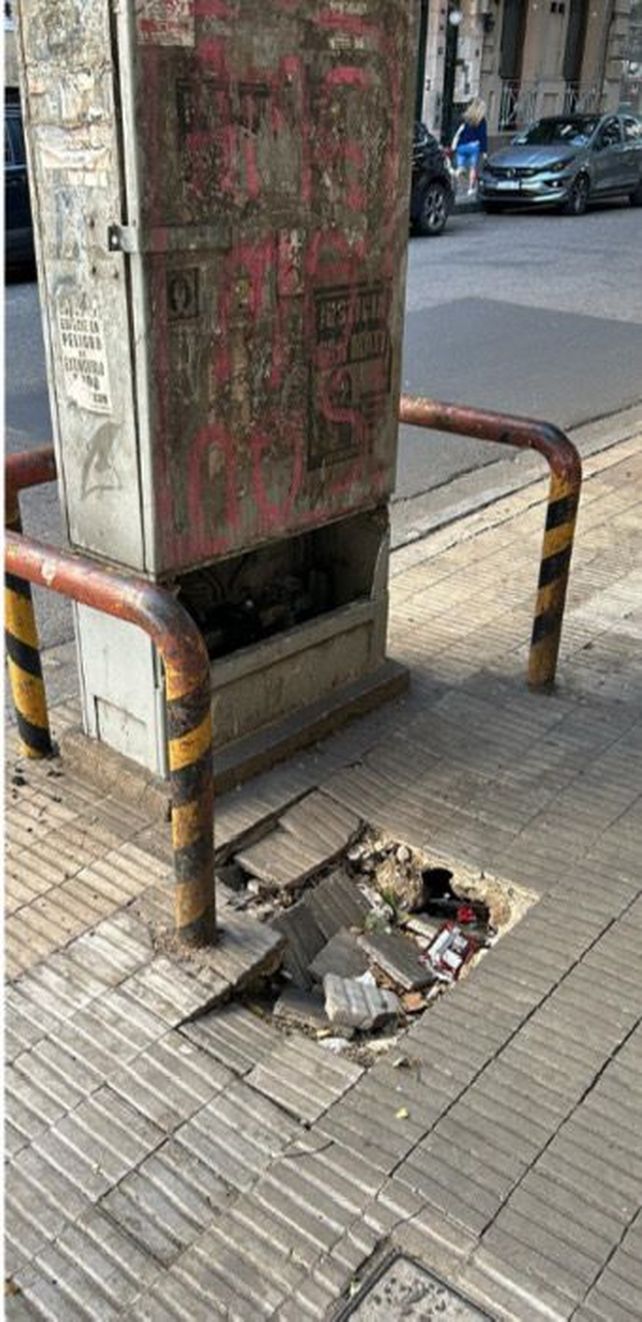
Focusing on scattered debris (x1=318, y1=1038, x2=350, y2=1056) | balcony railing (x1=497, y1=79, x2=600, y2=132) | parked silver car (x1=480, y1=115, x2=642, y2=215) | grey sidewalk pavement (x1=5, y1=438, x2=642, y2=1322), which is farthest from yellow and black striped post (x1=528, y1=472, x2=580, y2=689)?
balcony railing (x1=497, y1=79, x2=600, y2=132)

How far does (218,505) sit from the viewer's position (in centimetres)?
333

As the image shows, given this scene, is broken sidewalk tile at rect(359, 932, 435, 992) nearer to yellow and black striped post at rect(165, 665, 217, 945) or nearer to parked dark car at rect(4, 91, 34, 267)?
yellow and black striped post at rect(165, 665, 217, 945)

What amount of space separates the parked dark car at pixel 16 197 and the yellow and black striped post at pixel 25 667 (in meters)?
9.43

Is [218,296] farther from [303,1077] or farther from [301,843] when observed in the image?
[303,1077]

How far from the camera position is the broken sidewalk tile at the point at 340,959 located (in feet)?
10.2

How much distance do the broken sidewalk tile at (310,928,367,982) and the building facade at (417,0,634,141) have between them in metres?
27.4

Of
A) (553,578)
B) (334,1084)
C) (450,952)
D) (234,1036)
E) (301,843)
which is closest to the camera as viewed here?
(334,1084)

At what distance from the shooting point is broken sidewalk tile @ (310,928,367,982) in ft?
10.2

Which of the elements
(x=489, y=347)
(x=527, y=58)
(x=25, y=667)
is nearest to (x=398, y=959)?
(x=25, y=667)

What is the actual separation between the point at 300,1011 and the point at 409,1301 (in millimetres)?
852

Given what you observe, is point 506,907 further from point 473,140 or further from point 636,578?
point 473,140

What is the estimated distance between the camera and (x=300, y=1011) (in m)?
2.93

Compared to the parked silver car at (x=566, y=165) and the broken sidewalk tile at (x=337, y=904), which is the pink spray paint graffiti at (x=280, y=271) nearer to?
the broken sidewalk tile at (x=337, y=904)

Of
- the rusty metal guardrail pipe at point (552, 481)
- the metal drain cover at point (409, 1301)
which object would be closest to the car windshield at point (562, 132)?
the rusty metal guardrail pipe at point (552, 481)
